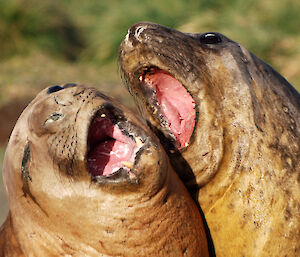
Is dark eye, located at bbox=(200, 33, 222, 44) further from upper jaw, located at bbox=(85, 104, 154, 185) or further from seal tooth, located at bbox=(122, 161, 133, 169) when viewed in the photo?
seal tooth, located at bbox=(122, 161, 133, 169)

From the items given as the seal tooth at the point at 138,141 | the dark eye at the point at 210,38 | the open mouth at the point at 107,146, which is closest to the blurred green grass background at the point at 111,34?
the dark eye at the point at 210,38

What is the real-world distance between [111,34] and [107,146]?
10.4 metres

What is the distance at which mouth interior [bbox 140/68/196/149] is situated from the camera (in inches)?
107

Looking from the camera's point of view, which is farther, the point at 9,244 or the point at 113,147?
the point at 9,244

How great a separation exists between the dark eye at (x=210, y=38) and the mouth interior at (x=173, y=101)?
11.4 inches

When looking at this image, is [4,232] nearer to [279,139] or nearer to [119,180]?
[119,180]

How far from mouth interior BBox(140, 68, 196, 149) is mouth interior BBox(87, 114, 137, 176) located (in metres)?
0.53

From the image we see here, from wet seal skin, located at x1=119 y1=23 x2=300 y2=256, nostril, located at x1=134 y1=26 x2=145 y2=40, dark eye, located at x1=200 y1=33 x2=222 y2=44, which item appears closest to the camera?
wet seal skin, located at x1=119 y1=23 x2=300 y2=256

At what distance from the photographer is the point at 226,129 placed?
2562mm

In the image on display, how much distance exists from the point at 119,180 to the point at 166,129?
29.1 inches

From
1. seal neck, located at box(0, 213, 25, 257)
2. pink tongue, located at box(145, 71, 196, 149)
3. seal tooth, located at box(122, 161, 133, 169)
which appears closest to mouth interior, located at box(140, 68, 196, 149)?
pink tongue, located at box(145, 71, 196, 149)

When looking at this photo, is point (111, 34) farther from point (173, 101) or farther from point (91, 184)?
point (91, 184)

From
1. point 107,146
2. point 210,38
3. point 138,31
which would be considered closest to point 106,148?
point 107,146

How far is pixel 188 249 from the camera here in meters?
2.29
